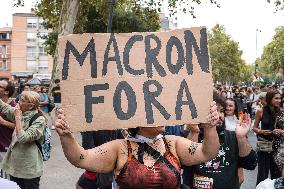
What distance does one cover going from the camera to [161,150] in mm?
3391

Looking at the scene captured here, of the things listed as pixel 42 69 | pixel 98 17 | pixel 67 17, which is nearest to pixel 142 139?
pixel 67 17

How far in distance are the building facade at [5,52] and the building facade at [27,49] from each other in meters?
0.92

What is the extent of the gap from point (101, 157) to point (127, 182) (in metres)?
0.24

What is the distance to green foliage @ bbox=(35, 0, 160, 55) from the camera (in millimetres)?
26434

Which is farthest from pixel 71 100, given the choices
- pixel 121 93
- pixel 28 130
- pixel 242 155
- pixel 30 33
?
pixel 30 33

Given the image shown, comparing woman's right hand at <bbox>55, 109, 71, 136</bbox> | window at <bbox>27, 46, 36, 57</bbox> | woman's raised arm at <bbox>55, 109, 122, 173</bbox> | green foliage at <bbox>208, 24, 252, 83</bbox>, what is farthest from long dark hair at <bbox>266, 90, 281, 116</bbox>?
window at <bbox>27, 46, 36, 57</bbox>

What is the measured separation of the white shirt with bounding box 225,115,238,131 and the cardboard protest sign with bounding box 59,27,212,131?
1.69 metres

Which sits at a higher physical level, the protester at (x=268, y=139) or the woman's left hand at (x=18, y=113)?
the woman's left hand at (x=18, y=113)

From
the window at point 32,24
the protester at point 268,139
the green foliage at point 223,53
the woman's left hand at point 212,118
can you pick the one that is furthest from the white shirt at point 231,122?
the window at point 32,24

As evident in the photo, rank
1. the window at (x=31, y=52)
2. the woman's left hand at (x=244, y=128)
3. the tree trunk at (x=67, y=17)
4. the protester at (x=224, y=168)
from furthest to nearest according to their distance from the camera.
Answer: the window at (x=31, y=52)
the tree trunk at (x=67, y=17)
the protester at (x=224, y=168)
the woman's left hand at (x=244, y=128)

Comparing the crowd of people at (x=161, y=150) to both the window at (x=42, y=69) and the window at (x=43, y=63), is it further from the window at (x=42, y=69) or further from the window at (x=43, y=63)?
the window at (x=43, y=63)

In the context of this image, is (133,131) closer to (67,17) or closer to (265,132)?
(265,132)

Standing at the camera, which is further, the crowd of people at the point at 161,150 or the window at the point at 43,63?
the window at the point at 43,63

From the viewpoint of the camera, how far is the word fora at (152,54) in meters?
3.39
